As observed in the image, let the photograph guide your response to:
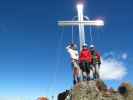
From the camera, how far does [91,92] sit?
88.4 ft

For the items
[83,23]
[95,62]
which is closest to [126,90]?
[95,62]

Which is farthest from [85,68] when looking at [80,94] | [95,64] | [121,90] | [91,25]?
[91,25]

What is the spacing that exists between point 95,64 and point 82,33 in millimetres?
7000

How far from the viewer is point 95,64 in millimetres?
29812

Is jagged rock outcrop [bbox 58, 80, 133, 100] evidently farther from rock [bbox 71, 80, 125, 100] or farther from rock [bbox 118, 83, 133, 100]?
rock [bbox 118, 83, 133, 100]

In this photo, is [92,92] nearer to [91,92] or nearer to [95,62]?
[91,92]

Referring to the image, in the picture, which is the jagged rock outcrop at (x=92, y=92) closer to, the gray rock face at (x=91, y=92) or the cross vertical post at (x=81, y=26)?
the gray rock face at (x=91, y=92)

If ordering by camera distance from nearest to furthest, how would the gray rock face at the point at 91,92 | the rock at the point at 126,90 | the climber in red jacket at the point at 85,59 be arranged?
the gray rock face at the point at 91,92 < the climber in red jacket at the point at 85,59 < the rock at the point at 126,90

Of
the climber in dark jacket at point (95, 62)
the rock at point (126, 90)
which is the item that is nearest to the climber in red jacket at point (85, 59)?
the climber in dark jacket at point (95, 62)

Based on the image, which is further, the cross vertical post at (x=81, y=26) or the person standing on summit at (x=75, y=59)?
the cross vertical post at (x=81, y=26)

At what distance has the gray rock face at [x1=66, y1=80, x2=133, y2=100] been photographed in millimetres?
26828

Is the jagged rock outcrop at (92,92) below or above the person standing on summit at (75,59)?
below

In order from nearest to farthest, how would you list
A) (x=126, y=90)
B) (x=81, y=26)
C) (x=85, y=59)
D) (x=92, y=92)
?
(x=92, y=92) → (x=85, y=59) → (x=126, y=90) → (x=81, y=26)

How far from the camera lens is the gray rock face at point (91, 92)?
2683cm
